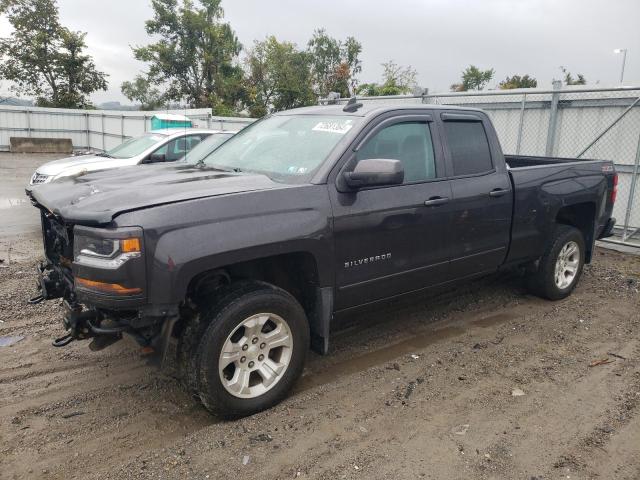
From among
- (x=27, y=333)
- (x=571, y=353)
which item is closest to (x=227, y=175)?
(x=27, y=333)

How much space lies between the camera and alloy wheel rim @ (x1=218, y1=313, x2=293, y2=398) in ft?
10.2

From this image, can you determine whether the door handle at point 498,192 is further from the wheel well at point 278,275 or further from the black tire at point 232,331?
the black tire at point 232,331

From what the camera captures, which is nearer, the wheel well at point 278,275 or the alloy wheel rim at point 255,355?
the alloy wheel rim at point 255,355

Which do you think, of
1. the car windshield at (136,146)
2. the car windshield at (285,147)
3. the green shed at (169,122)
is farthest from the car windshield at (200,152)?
the green shed at (169,122)

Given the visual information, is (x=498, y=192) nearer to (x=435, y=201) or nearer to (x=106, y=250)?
(x=435, y=201)

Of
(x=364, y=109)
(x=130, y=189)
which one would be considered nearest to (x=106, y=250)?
(x=130, y=189)

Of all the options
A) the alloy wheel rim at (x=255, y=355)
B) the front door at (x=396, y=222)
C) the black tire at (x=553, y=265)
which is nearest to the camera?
the alloy wheel rim at (x=255, y=355)

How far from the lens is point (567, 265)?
18.4 feet

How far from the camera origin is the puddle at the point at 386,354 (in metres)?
3.81

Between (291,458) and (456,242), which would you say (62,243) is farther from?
(456,242)

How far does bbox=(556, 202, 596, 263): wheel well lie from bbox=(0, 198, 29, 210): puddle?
9990mm

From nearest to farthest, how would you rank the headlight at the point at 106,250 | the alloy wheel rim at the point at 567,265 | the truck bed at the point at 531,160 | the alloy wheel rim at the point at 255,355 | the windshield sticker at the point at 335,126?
the headlight at the point at 106,250 < the alloy wheel rim at the point at 255,355 < the windshield sticker at the point at 335,126 < the alloy wheel rim at the point at 567,265 < the truck bed at the point at 531,160

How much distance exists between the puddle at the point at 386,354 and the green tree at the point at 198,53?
3020 cm

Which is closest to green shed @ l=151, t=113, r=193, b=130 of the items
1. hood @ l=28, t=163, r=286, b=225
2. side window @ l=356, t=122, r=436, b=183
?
hood @ l=28, t=163, r=286, b=225
